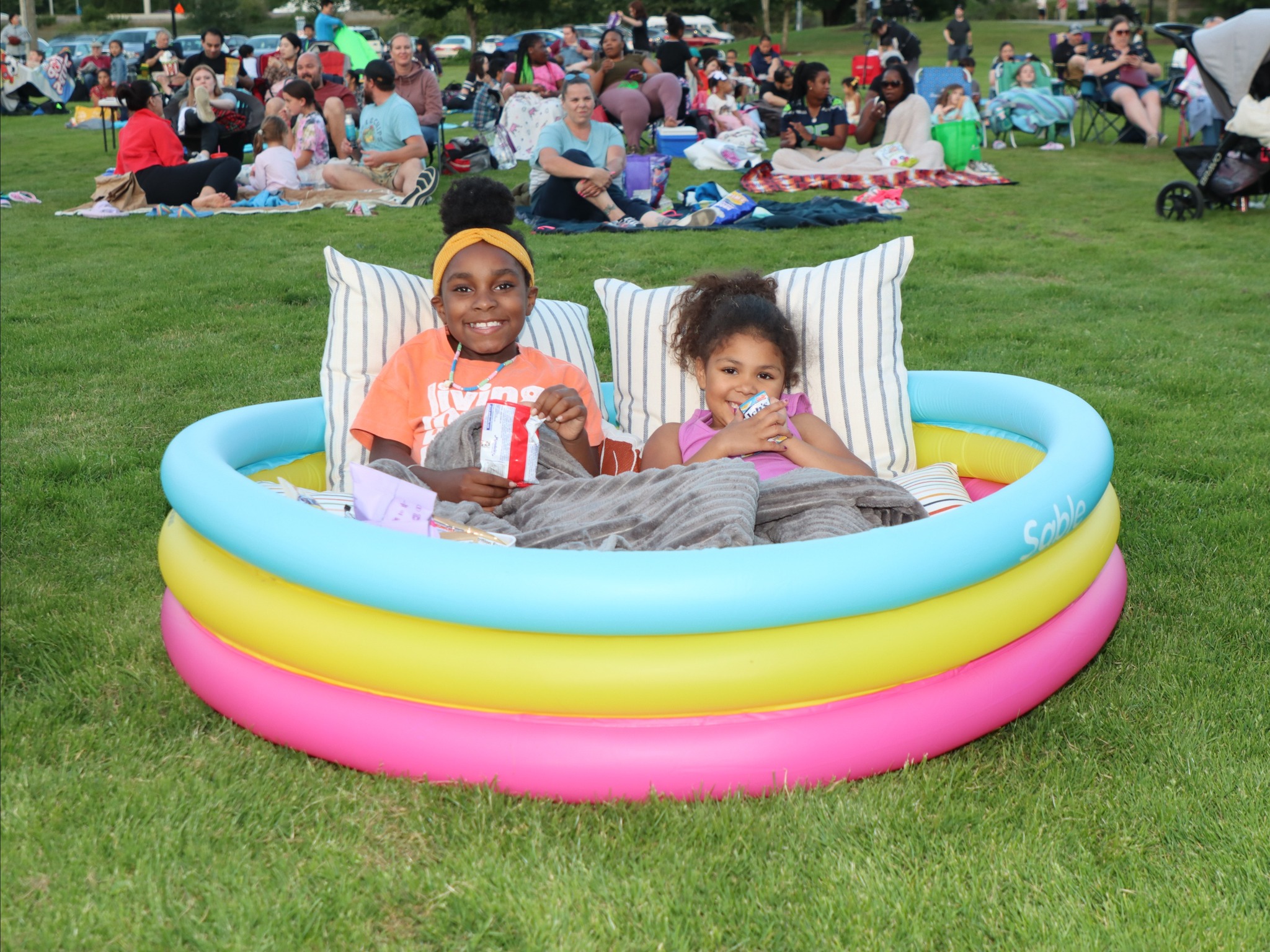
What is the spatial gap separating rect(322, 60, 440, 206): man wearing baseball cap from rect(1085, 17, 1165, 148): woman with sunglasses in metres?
9.46

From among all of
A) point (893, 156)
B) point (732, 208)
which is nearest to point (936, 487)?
point (732, 208)

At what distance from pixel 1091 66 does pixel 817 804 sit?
15427 mm

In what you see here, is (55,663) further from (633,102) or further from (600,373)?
(633,102)

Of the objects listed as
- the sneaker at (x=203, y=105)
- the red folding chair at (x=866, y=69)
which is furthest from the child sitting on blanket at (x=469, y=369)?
the red folding chair at (x=866, y=69)

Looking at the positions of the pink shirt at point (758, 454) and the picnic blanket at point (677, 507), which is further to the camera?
the pink shirt at point (758, 454)

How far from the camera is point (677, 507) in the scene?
2.91m

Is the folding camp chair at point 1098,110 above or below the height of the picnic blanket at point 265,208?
above

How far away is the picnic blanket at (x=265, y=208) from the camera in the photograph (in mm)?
10656

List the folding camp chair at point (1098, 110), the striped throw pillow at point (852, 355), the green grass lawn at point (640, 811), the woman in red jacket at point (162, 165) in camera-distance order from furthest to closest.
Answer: the folding camp chair at point (1098, 110) < the woman in red jacket at point (162, 165) < the striped throw pillow at point (852, 355) < the green grass lawn at point (640, 811)

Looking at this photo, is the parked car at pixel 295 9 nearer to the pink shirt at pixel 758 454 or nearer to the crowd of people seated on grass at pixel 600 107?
the crowd of people seated on grass at pixel 600 107

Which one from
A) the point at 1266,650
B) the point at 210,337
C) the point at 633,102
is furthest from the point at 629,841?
the point at 633,102

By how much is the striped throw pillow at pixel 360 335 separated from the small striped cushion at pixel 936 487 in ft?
3.60

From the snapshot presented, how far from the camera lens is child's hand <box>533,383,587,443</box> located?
339 centimetres

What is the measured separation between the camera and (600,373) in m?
5.68
